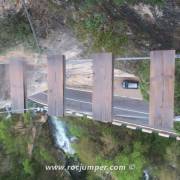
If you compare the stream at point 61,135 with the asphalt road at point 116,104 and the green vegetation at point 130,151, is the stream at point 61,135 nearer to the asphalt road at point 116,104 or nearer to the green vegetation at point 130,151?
the green vegetation at point 130,151

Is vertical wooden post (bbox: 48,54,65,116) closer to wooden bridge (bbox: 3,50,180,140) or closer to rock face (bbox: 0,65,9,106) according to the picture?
wooden bridge (bbox: 3,50,180,140)

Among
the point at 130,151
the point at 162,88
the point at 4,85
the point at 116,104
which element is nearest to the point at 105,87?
the point at 162,88

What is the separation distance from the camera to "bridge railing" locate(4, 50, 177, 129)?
2.58 m

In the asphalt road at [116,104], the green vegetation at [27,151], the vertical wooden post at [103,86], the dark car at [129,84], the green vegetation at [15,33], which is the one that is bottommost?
the green vegetation at [27,151]

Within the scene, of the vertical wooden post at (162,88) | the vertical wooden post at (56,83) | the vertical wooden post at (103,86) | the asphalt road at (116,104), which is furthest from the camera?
the asphalt road at (116,104)

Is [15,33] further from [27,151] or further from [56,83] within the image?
[27,151]

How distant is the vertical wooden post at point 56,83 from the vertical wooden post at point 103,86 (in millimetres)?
341

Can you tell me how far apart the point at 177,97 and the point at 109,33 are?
60.1 inches

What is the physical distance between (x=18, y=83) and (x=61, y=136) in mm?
5334

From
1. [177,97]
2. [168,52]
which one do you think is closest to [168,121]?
[168,52]

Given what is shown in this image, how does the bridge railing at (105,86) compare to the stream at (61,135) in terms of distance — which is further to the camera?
the stream at (61,135)

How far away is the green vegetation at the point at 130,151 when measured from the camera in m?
6.76

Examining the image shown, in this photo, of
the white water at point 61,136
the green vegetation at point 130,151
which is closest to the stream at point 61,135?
the white water at point 61,136

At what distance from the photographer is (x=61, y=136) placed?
325 inches
